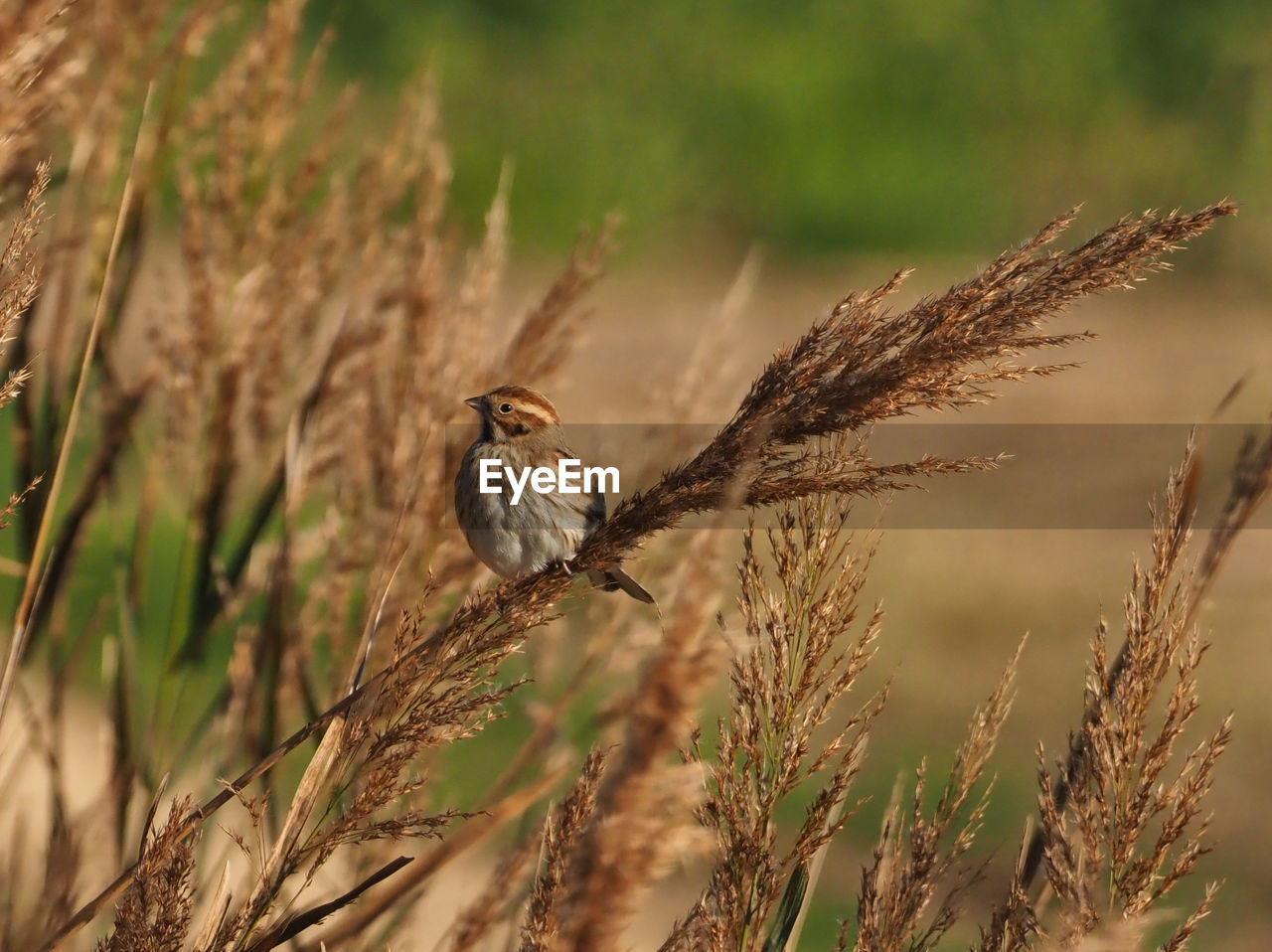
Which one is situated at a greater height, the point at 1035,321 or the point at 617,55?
the point at 617,55

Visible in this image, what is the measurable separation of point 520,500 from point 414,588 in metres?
0.21

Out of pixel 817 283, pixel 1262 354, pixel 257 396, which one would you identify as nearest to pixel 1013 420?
pixel 1262 354

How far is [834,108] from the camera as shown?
10125mm

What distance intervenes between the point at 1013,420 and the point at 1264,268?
2.55 m

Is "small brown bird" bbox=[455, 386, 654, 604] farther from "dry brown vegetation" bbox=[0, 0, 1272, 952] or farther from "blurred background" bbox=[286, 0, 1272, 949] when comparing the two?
"blurred background" bbox=[286, 0, 1272, 949]

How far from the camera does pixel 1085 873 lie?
3.87 feet

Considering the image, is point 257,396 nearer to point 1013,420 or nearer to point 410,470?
point 410,470

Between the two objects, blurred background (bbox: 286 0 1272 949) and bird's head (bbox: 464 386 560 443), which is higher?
blurred background (bbox: 286 0 1272 949)

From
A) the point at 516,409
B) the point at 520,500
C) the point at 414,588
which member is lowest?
the point at 414,588

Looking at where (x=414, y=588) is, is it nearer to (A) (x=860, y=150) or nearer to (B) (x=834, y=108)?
(A) (x=860, y=150)

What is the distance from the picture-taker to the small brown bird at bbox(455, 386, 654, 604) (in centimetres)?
181

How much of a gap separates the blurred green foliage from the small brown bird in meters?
7.39

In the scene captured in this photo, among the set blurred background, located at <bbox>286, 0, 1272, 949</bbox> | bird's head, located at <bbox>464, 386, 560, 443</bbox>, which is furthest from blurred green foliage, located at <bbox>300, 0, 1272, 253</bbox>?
bird's head, located at <bbox>464, 386, 560, 443</bbox>

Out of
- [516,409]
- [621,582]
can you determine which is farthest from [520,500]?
[621,582]
